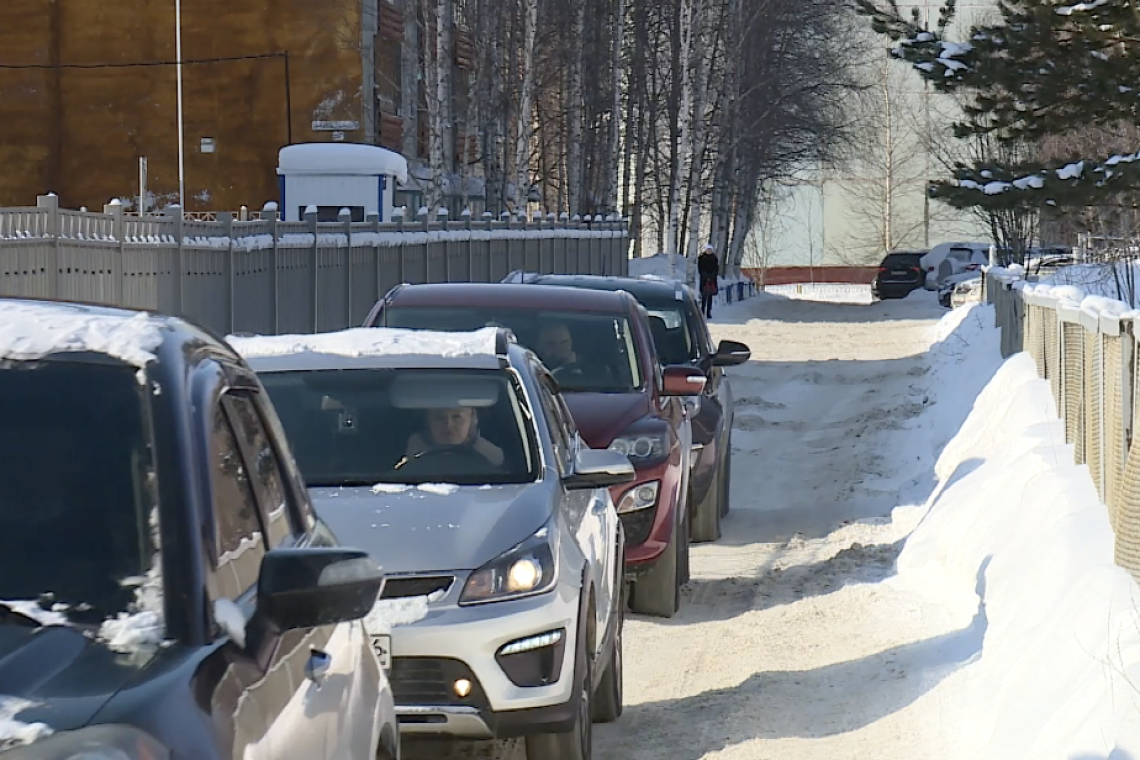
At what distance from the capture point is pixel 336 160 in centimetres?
3381

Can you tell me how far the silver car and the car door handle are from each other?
2.34 meters

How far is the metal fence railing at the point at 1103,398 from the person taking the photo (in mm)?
7926

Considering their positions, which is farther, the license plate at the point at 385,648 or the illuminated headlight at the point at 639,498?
the illuminated headlight at the point at 639,498

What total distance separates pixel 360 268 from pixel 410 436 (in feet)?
43.3

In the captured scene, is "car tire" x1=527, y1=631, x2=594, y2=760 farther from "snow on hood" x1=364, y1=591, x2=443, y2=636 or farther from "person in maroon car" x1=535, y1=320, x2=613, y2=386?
"person in maroon car" x1=535, y1=320, x2=613, y2=386

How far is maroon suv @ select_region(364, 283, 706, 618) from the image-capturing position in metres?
10.6

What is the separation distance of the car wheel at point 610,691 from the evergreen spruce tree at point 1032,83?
49.3 ft

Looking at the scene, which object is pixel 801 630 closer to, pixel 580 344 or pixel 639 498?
pixel 639 498

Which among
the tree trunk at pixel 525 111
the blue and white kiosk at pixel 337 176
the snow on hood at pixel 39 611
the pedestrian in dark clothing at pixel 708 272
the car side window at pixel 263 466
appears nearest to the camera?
the snow on hood at pixel 39 611

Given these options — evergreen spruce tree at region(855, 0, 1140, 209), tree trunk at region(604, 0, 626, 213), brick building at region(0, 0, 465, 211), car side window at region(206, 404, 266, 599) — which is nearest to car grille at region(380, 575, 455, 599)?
car side window at region(206, 404, 266, 599)

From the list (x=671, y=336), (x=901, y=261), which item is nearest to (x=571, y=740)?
(x=671, y=336)

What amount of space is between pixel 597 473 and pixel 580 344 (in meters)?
4.38

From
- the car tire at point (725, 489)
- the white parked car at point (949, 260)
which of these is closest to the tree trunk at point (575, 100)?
the white parked car at point (949, 260)

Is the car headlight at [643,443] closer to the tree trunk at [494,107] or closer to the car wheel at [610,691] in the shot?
the car wheel at [610,691]
